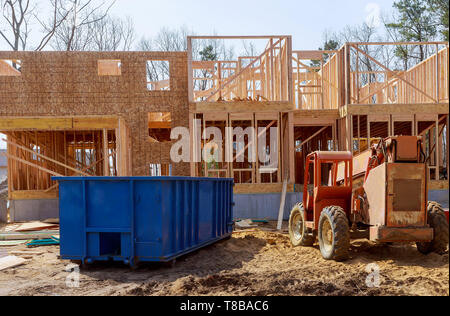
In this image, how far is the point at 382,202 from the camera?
7.34m

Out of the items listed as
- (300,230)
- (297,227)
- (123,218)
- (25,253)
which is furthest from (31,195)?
(300,230)

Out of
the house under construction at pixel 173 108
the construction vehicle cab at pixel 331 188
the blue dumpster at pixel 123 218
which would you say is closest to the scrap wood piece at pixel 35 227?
the house under construction at pixel 173 108

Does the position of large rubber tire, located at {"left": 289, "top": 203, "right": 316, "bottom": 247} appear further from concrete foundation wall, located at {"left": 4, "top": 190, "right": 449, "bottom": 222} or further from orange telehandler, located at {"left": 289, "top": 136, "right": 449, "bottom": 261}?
concrete foundation wall, located at {"left": 4, "top": 190, "right": 449, "bottom": 222}

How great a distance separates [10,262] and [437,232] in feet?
27.6

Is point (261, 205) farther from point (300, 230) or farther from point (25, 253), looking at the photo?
point (25, 253)

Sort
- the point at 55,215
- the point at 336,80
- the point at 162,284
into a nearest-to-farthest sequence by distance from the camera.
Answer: the point at 162,284 < the point at 55,215 < the point at 336,80

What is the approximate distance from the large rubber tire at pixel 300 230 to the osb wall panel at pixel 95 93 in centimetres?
721

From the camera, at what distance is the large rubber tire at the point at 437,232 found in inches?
297

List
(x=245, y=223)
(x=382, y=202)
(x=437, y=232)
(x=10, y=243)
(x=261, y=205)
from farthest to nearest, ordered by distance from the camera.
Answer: (x=261, y=205)
(x=245, y=223)
(x=10, y=243)
(x=437, y=232)
(x=382, y=202)

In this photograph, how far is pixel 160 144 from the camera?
665 inches

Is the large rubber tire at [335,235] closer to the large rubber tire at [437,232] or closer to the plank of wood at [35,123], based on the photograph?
the large rubber tire at [437,232]
